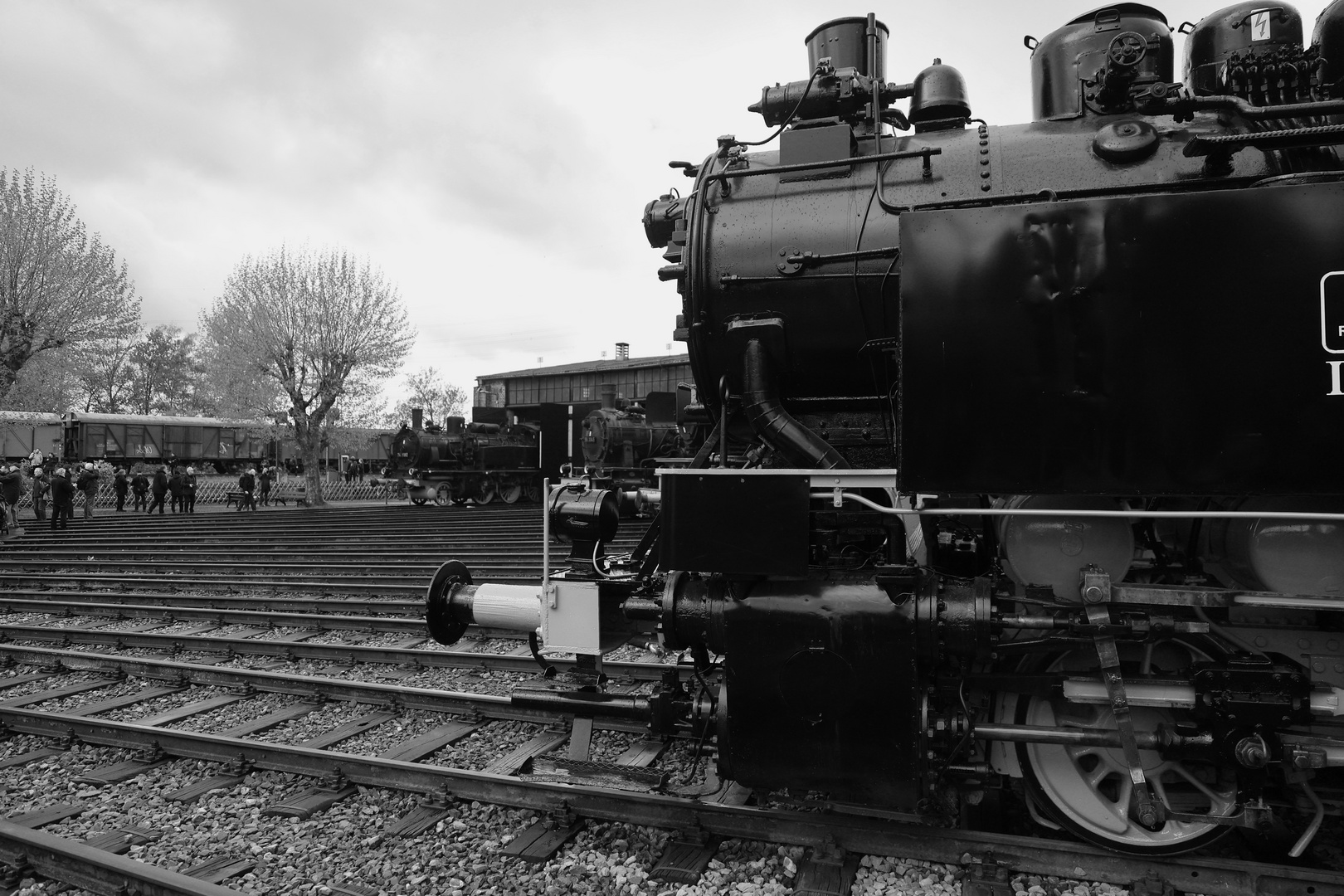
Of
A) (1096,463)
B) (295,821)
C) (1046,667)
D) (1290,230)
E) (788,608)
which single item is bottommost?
(295,821)

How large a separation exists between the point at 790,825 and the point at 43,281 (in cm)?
2665

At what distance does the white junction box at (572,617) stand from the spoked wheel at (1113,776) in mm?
2008

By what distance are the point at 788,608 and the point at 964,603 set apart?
Answer: 0.67 metres

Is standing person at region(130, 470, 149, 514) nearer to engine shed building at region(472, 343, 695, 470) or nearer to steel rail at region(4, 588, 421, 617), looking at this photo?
engine shed building at region(472, 343, 695, 470)

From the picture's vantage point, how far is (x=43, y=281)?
22.0m

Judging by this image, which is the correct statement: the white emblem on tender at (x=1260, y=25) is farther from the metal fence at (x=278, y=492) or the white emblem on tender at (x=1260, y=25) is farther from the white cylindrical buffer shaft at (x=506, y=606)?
the metal fence at (x=278, y=492)

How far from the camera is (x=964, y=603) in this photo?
2982 mm

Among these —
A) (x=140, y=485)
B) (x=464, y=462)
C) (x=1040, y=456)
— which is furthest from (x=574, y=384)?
(x=1040, y=456)

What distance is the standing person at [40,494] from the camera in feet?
78.0

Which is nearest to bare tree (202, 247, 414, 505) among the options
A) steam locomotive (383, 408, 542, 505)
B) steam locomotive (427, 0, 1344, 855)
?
steam locomotive (383, 408, 542, 505)

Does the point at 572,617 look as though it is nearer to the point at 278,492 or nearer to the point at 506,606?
the point at 506,606

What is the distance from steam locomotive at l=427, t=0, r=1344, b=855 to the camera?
8.63 ft

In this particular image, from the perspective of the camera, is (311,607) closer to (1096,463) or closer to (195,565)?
(195,565)

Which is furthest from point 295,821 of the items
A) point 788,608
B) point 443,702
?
point 788,608
